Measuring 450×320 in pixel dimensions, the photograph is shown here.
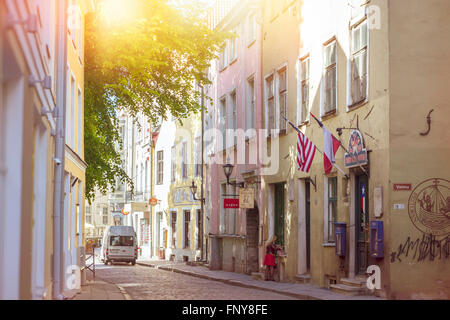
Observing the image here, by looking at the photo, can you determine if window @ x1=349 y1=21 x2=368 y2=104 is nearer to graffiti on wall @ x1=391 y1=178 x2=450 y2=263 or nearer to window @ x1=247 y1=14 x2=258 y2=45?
graffiti on wall @ x1=391 y1=178 x2=450 y2=263

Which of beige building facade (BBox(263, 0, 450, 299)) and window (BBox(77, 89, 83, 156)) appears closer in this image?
beige building facade (BBox(263, 0, 450, 299))

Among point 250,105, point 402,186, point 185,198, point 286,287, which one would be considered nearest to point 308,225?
point 286,287

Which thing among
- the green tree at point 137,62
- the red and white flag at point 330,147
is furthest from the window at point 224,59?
the red and white flag at point 330,147

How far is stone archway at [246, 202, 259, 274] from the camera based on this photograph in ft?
95.0

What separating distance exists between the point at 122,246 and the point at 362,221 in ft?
84.4

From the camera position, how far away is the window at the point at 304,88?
75.1ft

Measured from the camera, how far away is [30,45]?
9.41 meters

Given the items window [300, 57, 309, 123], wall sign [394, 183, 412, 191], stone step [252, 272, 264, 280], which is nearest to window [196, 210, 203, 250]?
stone step [252, 272, 264, 280]

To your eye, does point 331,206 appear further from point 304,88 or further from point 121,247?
point 121,247

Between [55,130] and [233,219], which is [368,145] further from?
[233,219]

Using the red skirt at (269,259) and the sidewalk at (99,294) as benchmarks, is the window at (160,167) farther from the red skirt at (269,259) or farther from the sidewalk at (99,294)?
the sidewalk at (99,294)

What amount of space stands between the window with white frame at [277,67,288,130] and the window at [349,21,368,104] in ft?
18.8

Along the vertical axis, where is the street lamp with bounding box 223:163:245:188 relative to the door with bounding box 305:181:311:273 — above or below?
above

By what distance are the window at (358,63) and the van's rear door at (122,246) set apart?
2557cm
